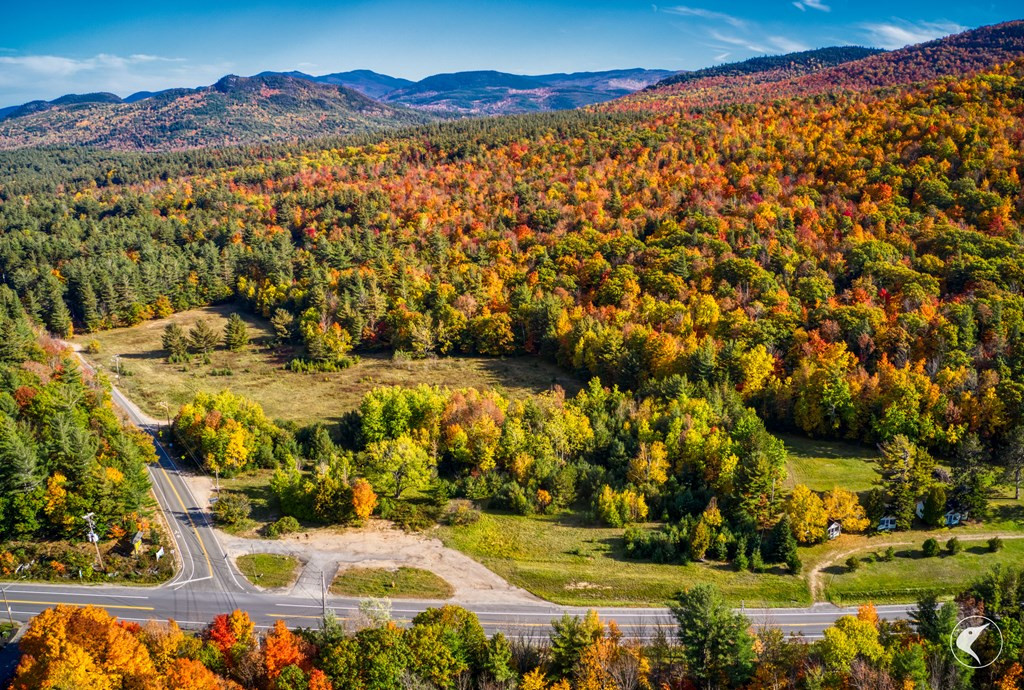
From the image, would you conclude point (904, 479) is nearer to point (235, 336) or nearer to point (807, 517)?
point (807, 517)

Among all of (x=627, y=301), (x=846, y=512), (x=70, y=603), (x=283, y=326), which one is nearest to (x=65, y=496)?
(x=70, y=603)

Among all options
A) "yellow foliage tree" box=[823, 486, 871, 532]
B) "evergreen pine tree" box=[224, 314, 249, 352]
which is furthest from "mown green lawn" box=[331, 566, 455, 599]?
"evergreen pine tree" box=[224, 314, 249, 352]

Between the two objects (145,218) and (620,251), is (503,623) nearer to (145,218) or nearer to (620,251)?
(620,251)

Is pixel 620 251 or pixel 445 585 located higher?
pixel 620 251

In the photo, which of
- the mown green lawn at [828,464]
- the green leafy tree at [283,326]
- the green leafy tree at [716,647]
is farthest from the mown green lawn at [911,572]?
the green leafy tree at [283,326]

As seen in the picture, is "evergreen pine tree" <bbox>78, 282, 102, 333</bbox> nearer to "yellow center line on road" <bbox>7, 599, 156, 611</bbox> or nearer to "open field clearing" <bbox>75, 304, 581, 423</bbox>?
"open field clearing" <bbox>75, 304, 581, 423</bbox>

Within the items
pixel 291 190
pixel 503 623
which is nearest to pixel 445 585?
pixel 503 623

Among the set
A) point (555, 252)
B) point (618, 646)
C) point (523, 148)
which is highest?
point (523, 148)
